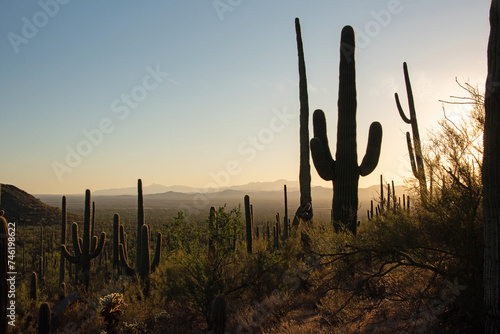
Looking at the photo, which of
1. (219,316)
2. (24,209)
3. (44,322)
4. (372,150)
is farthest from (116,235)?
(24,209)

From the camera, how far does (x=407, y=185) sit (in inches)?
330

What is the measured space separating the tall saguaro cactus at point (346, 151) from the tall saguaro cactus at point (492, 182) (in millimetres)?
6051

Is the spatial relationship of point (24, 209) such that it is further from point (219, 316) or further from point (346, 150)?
point (219, 316)

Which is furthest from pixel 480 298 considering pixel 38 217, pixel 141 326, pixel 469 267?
pixel 38 217

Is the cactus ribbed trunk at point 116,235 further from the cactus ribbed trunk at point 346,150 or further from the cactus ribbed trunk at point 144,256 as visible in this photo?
the cactus ribbed trunk at point 346,150

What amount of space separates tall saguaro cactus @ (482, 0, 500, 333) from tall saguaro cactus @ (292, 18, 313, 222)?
7959 millimetres

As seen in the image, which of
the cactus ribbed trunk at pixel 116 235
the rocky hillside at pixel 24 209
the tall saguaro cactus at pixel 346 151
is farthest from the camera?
the rocky hillside at pixel 24 209

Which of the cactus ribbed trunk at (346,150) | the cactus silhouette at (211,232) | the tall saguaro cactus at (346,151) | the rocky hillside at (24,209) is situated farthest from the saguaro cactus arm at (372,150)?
the rocky hillside at (24,209)

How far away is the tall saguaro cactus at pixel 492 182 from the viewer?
215 inches

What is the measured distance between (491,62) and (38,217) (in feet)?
191

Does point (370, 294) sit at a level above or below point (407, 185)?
below

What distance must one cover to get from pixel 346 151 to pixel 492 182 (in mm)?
6921

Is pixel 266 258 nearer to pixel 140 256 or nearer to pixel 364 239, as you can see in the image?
pixel 364 239

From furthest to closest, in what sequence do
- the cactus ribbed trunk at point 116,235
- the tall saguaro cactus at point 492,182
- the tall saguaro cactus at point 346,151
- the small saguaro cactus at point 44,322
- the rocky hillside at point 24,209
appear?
1. the rocky hillside at point 24,209
2. the cactus ribbed trunk at point 116,235
3. the tall saguaro cactus at point 346,151
4. the small saguaro cactus at point 44,322
5. the tall saguaro cactus at point 492,182
